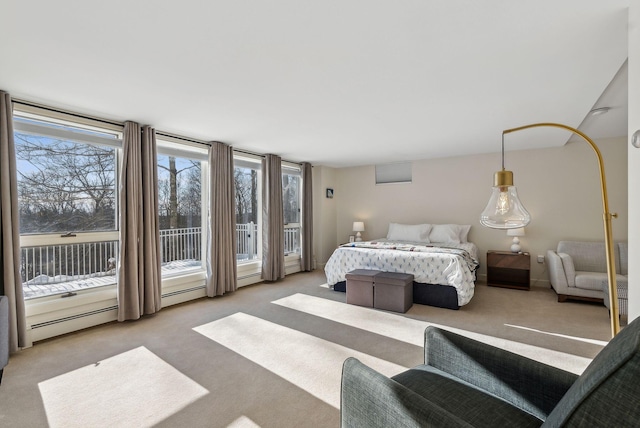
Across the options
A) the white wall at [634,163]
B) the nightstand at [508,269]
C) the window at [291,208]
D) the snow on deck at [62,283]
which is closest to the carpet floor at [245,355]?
the snow on deck at [62,283]

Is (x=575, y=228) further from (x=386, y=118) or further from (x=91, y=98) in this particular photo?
(x=91, y=98)

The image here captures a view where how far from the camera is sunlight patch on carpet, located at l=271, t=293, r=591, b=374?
2.50 m

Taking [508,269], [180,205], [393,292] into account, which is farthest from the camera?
[508,269]

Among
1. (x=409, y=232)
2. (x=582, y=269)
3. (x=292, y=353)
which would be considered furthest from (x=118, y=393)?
(x=582, y=269)

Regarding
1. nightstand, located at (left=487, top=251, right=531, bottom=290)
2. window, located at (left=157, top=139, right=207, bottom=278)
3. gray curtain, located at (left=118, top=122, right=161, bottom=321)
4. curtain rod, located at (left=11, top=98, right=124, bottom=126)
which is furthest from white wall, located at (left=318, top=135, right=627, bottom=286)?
curtain rod, located at (left=11, top=98, right=124, bottom=126)

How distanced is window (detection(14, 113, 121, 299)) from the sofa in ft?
18.6

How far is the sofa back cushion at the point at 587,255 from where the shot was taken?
4.32 m

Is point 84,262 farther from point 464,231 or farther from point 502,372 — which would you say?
point 464,231

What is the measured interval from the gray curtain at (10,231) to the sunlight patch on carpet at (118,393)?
88cm

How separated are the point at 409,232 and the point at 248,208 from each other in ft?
9.97

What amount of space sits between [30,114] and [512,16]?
4.02 meters

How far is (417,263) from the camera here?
4.11m

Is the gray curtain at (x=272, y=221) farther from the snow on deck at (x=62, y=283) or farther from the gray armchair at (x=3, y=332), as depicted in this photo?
the gray armchair at (x=3, y=332)

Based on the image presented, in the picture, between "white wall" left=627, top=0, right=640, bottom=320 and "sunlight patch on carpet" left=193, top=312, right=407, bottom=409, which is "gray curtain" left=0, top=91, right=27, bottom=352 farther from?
"white wall" left=627, top=0, right=640, bottom=320
